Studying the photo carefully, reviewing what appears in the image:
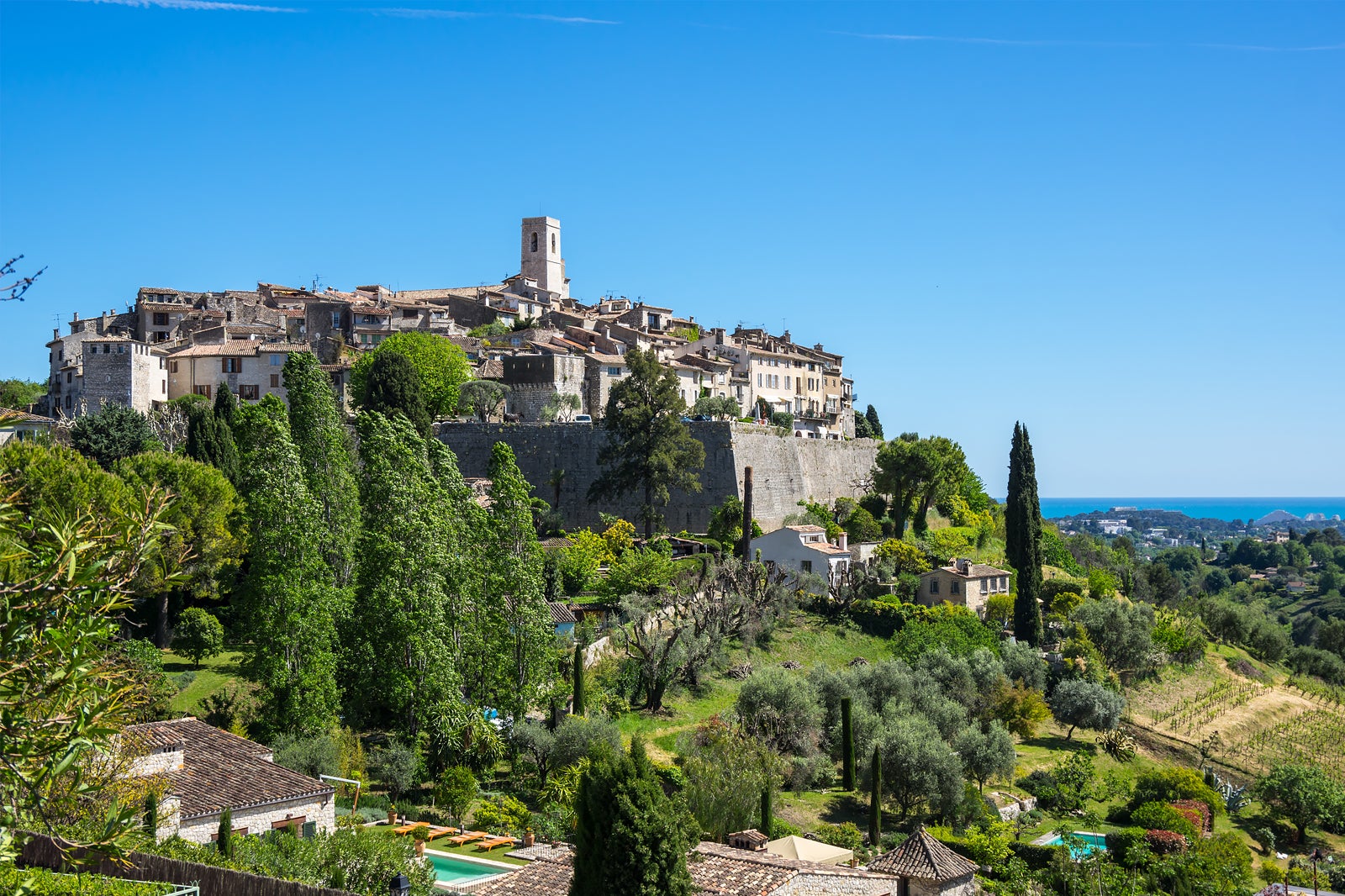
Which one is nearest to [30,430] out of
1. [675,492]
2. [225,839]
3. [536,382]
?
[536,382]

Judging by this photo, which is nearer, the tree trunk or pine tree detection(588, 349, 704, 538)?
the tree trunk

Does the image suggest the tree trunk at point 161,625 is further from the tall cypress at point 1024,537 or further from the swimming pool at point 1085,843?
the tall cypress at point 1024,537

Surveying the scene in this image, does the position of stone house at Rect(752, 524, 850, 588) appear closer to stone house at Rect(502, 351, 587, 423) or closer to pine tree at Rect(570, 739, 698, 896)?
stone house at Rect(502, 351, 587, 423)

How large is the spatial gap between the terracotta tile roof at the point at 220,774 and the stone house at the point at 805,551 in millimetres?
31682

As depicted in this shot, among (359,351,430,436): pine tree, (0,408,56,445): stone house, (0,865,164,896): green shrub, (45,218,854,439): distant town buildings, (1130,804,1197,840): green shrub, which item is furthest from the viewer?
(45,218,854,439): distant town buildings

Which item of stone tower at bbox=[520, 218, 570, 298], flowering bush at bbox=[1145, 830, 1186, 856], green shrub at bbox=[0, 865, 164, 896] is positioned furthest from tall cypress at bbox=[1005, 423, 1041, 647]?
stone tower at bbox=[520, 218, 570, 298]

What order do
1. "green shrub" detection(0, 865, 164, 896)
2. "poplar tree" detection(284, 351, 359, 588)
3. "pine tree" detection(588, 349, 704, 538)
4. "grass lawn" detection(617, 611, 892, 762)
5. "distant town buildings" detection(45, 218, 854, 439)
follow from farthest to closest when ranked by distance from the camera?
"distant town buildings" detection(45, 218, 854, 439)
"pine tree" detection(588, 349, 704, 538)
"grass lawn" detection(617, 611, 892, 762)
"poplar tree" detection(284, 351, 359, 588)
"green shrub" detection(0, 865, 164, 896)

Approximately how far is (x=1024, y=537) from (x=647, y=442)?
18.3m

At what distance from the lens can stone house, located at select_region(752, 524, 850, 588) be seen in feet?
179

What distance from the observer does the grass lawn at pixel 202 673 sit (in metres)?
32.2

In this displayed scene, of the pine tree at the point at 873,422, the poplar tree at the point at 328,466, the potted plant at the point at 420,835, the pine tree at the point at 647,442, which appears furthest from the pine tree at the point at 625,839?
the pine tree at the point at 873,422

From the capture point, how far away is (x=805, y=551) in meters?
55.0

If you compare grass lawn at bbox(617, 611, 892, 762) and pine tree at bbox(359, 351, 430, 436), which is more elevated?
pine tree at bbox(359, 351, 430, 436)

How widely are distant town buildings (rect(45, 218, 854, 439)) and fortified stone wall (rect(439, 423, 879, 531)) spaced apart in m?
4.61
